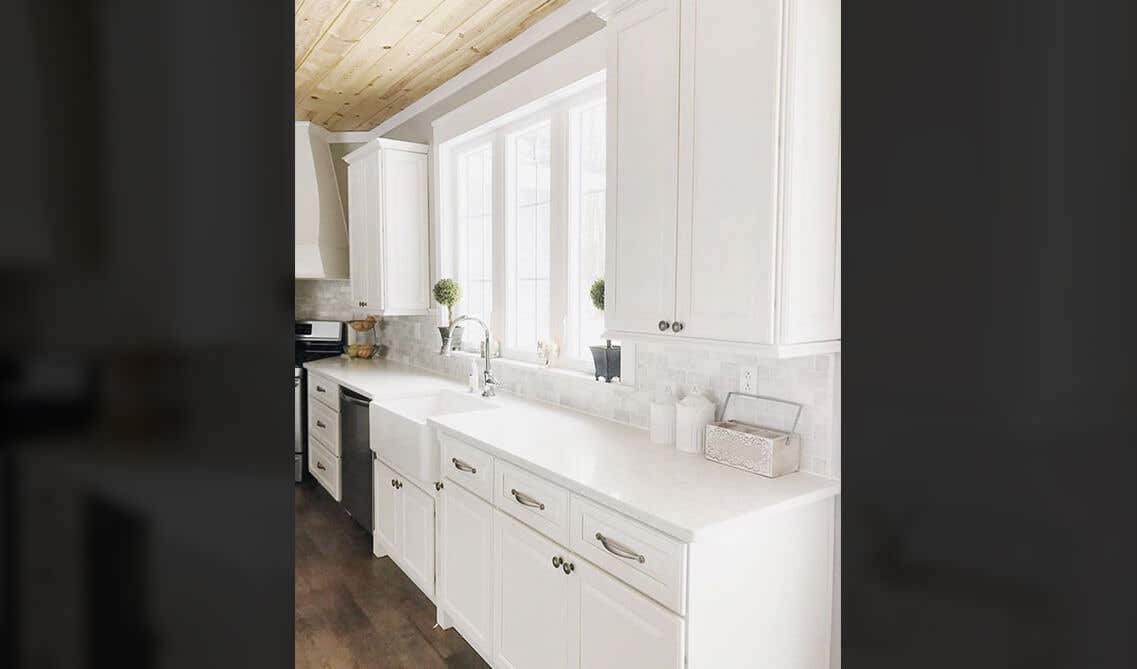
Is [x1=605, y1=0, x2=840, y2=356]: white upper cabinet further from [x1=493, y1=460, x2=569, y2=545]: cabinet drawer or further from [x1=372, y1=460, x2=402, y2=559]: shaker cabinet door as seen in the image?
[x1=372, y1=460, x2=402, y2=559]: shaker cabinet door

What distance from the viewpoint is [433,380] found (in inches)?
163

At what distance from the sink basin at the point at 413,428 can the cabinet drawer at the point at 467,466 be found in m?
0.24

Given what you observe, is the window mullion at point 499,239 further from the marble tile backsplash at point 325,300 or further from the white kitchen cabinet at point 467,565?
the marble tile backsplash at point 325,300

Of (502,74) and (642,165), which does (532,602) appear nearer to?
(642,165)

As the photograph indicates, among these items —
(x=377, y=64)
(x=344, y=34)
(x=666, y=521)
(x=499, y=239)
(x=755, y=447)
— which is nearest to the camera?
(x=666, y=521)

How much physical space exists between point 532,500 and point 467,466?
50 centimetres

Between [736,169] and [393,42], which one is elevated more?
[393,42]

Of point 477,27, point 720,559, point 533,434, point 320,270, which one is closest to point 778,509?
point 720,559

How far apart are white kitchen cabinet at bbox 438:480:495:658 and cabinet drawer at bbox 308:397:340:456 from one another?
1.63 m

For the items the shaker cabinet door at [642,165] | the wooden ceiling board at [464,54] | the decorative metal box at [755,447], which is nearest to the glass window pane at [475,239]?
the wooden ceiling board at [464,54]

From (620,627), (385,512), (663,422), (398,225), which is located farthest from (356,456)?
(620,627)

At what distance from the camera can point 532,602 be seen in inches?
83.4

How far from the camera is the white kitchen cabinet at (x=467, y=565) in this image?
7.84 ft
